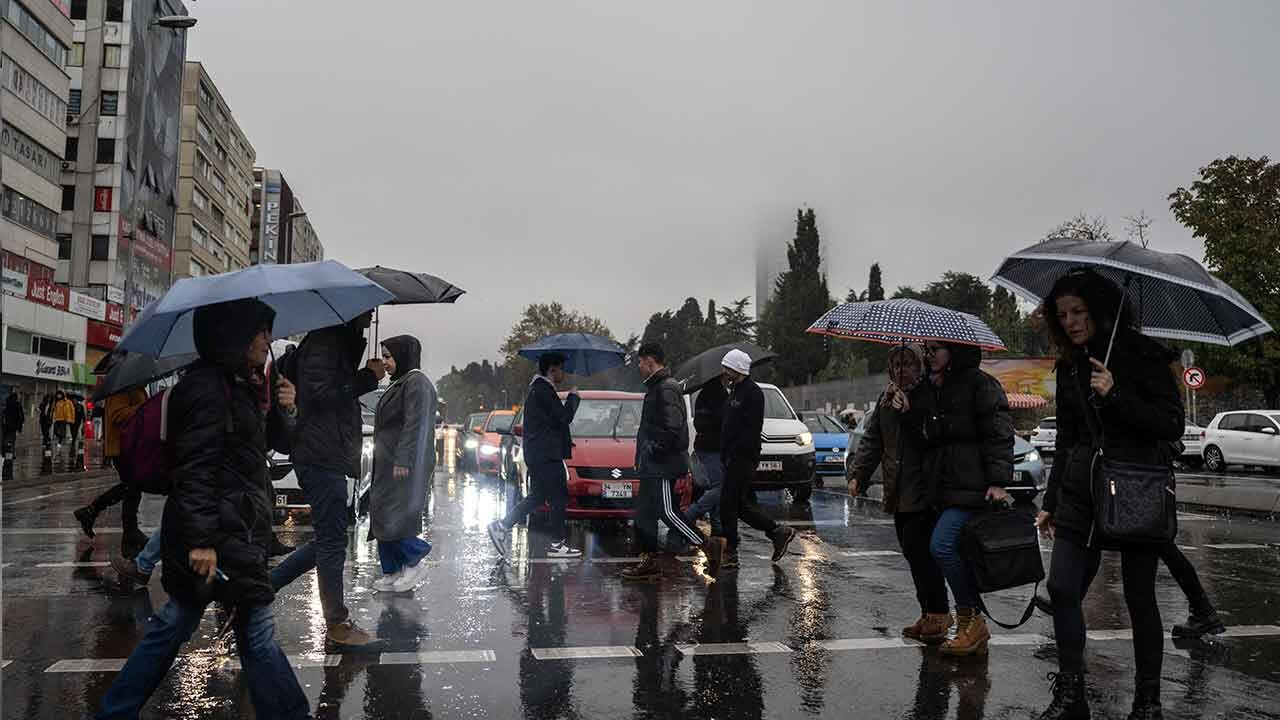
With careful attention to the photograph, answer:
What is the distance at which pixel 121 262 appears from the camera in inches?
2181

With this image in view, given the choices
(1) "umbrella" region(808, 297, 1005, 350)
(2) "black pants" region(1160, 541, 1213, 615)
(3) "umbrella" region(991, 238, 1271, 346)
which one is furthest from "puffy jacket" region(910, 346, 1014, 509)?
(2) "black pants" region(1160, 541, 1213, 615)

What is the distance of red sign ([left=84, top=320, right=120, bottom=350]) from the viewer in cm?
4891

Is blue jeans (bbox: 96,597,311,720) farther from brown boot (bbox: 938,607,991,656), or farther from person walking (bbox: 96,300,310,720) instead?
brown boot (bbox: 938,607,991,656)

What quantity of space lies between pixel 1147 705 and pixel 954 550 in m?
1.47

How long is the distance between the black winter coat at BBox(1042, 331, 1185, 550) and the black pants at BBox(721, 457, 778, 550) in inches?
167

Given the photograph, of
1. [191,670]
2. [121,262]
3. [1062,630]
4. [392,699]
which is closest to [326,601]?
[191,670]

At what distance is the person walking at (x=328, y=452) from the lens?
237 inches

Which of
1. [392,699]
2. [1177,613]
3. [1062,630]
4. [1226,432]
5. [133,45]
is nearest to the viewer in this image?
[1062,630]

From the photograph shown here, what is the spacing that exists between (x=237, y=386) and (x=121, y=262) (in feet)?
189

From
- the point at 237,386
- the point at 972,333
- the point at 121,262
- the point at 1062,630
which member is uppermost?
the point at 121,262

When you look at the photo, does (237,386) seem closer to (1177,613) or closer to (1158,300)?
(1158,300)

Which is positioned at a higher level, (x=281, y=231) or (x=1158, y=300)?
(x=281, y=231)

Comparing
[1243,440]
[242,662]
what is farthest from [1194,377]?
[242,662]

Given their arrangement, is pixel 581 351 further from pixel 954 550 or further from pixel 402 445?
pixel 954 550
